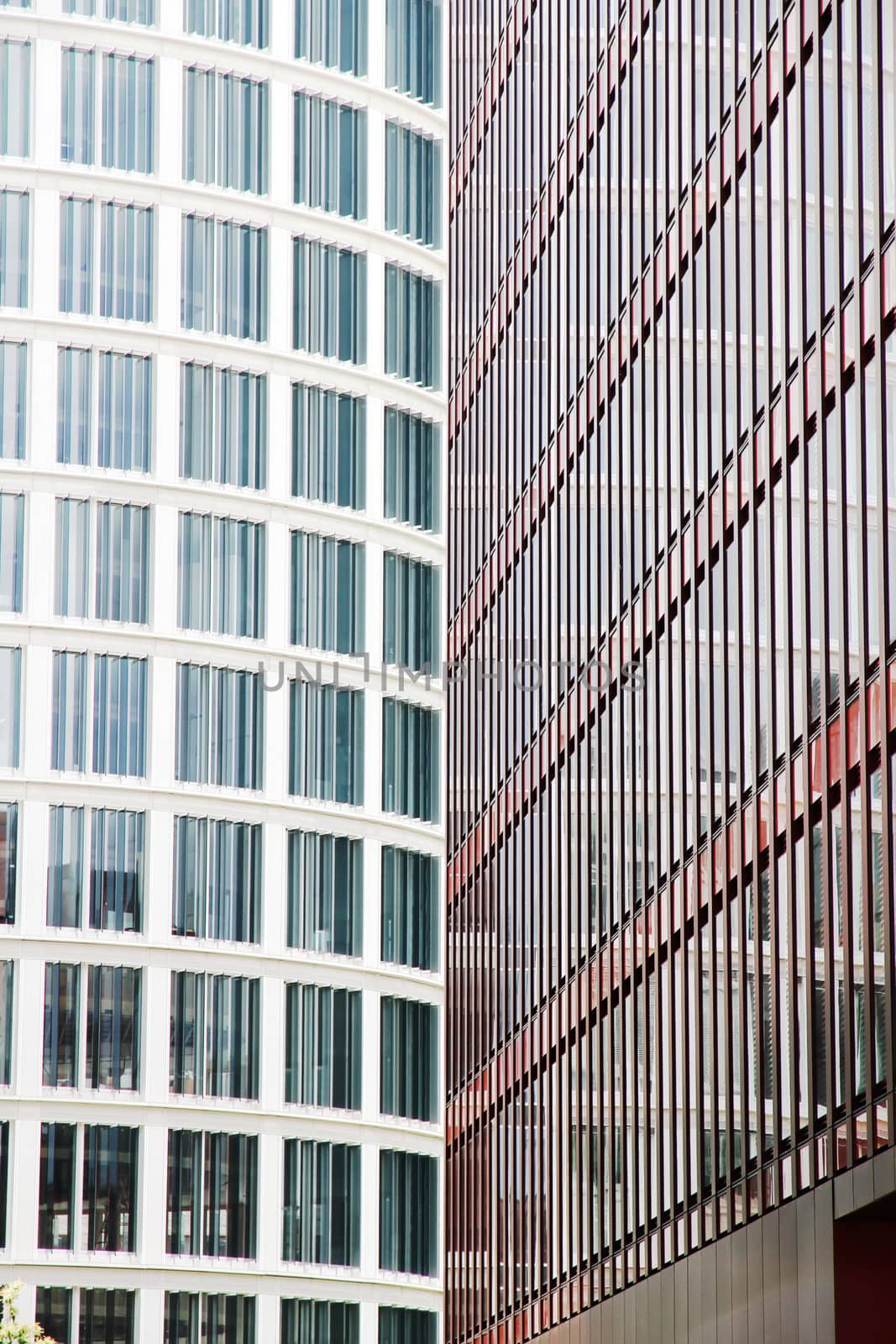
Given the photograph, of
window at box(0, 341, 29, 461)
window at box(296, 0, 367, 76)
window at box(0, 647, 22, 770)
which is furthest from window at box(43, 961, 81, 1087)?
window at box(296, 0, 367, 76)

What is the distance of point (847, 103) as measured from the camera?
33.8 metres

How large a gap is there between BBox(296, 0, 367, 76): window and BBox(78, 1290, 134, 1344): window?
39813mm

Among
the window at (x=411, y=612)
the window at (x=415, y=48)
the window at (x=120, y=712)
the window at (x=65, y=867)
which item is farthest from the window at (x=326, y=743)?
the window at (x=415, y=48)

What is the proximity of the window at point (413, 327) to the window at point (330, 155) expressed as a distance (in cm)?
270

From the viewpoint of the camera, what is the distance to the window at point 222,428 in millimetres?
79438

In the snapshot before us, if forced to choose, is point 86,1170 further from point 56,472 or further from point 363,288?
point 363,288

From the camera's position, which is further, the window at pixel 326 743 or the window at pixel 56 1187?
the window at pixel 326 743

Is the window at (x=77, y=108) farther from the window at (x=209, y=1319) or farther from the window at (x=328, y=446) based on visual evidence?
the window at (x=209, y=1319)

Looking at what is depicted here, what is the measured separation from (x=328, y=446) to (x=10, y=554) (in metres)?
11.2

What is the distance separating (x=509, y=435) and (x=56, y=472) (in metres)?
20.5

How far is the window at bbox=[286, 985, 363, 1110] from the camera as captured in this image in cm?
7600

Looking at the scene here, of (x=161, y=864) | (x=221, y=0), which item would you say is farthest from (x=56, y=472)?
(x=221, y=0)

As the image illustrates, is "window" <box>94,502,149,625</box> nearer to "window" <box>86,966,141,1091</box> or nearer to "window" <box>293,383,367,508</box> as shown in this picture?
"window" <box>293,383,367,508</box>

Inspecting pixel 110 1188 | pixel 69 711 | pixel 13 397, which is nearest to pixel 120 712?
pixel 69 711
